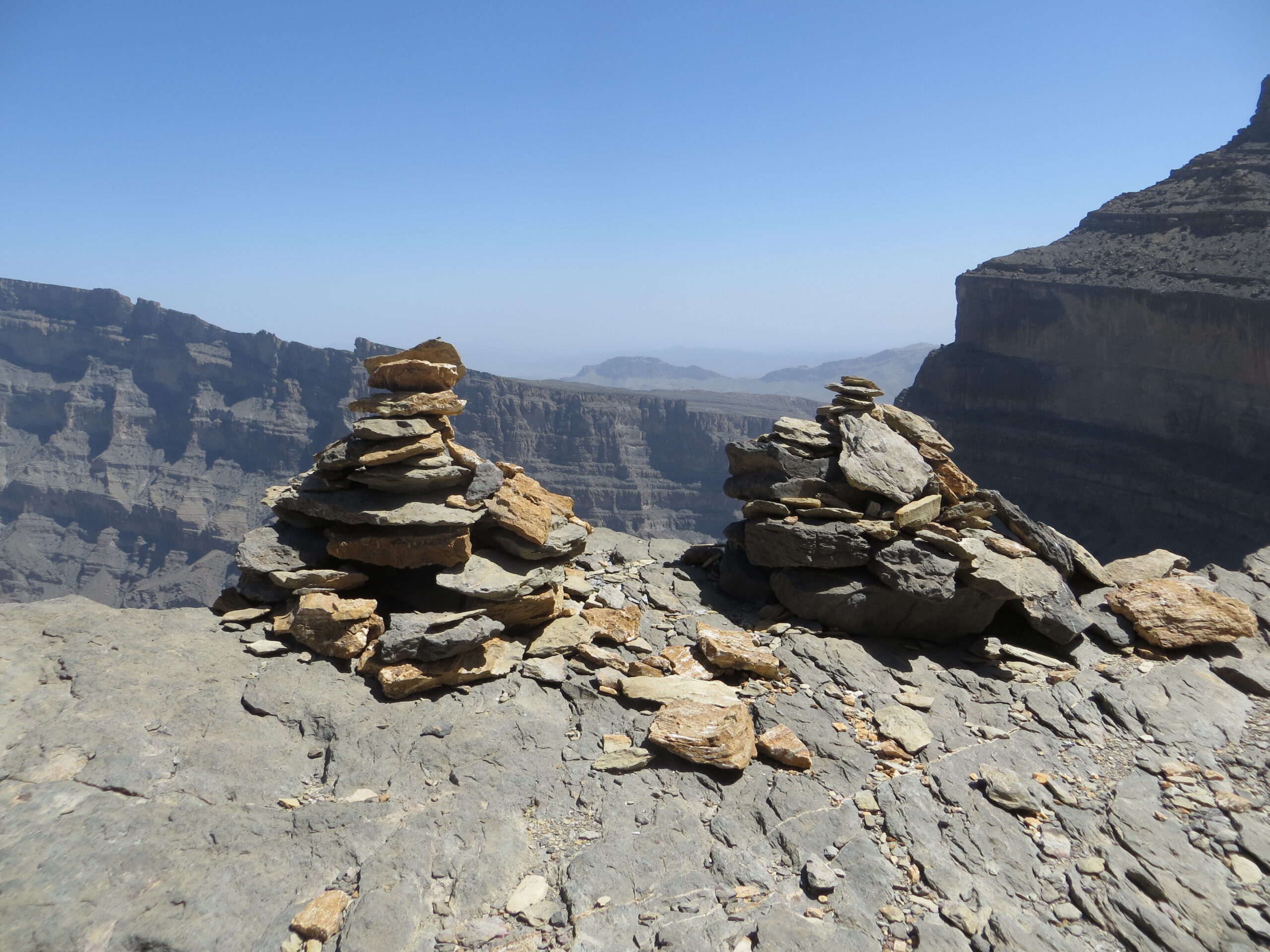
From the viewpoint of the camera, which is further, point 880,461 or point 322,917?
point 880,461

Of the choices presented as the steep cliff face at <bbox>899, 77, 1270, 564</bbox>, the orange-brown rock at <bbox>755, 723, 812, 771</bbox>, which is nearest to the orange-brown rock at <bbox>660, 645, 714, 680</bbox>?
the orange-brown rock at <bbox>755, 723, 812, 771</bbox>

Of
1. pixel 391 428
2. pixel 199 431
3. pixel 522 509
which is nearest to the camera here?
pixel 391 428

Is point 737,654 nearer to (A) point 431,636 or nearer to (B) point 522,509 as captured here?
(B) point 522,509

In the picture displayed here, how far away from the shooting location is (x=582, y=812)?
5.58 meters

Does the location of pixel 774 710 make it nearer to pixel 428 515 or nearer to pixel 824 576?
pixel 824 576

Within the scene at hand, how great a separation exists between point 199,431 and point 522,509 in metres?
117

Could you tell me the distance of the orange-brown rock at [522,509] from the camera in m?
8.41

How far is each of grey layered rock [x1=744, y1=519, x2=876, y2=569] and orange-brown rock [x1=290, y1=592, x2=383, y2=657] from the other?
15.6 ft

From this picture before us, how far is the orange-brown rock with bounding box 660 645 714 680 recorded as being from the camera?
760cm

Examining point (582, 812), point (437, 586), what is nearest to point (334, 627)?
point (437, 586)

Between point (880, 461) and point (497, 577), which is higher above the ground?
point (880, 461)

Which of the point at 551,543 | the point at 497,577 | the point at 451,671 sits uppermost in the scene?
the point at 551,543

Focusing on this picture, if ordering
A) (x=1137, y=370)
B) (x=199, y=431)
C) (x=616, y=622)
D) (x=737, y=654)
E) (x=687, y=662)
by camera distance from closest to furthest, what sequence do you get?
(x=737, y=654), (x=687, y=662), (x=616, y=622), (x=1137, y=370), (x=199, y=431)

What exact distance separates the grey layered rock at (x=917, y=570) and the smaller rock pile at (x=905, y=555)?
0.01m
